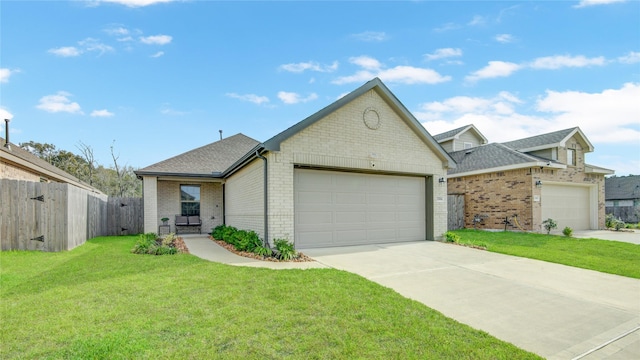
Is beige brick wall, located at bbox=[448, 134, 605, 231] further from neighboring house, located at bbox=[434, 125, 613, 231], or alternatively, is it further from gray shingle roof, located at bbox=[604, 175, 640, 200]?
gray shingle roof, located at bbox=[604, 175, 640, 200]

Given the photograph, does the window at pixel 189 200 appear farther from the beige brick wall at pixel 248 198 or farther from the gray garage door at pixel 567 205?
the gray garage door at pixel 567 205

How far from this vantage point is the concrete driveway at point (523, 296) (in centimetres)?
360

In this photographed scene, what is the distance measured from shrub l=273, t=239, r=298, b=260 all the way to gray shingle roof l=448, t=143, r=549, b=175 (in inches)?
514

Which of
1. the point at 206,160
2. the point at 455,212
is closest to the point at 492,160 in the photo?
the point at 455,212

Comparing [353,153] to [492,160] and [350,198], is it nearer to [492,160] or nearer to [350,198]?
[350,198]

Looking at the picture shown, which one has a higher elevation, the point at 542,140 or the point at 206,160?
the point at 542,140

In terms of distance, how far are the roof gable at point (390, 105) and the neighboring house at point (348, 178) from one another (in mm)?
29

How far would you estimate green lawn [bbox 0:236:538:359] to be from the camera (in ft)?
10.1

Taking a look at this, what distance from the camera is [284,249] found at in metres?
7.92

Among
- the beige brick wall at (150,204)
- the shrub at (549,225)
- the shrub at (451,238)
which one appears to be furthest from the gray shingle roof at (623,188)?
the beige brick wall at (150,204)

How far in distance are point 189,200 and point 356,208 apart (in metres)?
9.85

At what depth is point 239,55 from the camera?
41.7 ft

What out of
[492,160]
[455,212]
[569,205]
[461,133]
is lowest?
[455,212]

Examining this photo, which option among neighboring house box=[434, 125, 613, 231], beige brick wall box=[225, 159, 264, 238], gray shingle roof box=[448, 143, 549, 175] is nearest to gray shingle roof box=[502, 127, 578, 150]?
neighboring house box=[434, 125, 613, 231]
